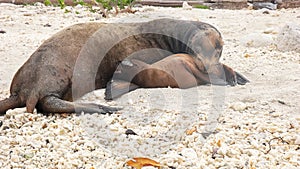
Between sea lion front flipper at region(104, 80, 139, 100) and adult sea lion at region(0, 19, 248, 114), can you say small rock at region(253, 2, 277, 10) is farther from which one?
sea lion front flipper at region(104, 80, 139, 100)

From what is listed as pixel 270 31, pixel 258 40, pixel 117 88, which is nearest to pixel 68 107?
pixel 117 88

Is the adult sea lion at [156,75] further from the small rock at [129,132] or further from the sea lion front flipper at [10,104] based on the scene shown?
the small rock at [129,132]

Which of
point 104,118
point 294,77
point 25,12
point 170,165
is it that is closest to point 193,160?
point 170,165

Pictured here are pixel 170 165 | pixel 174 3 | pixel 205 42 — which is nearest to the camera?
pixel 170 165

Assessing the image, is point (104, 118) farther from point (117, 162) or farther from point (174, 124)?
point (117, 162)

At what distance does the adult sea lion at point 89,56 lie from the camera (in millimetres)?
3625

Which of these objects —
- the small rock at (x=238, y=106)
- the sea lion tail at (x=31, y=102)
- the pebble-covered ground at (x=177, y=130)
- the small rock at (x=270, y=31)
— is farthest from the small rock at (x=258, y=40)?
the sea lion tail at (x=31, y=102)

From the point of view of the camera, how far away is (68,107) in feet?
11.5

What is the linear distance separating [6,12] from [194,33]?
584cm

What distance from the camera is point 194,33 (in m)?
4.54

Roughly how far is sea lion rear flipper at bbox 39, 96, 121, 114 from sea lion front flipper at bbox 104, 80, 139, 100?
35 centimetres

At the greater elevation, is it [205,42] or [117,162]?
[205,42]

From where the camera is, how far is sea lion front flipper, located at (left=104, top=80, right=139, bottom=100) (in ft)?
12.9

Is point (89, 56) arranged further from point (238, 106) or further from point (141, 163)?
point (141, 163)
